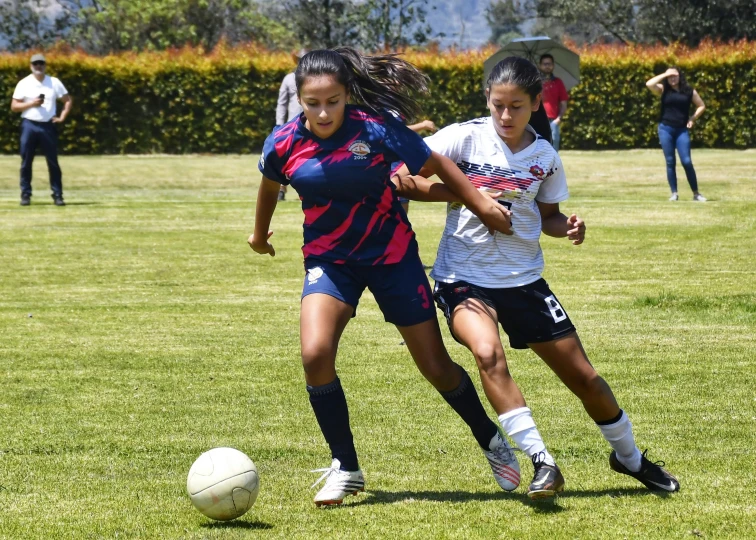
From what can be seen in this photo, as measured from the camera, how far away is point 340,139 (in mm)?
4586

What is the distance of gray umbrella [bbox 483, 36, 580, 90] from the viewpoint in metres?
20.2

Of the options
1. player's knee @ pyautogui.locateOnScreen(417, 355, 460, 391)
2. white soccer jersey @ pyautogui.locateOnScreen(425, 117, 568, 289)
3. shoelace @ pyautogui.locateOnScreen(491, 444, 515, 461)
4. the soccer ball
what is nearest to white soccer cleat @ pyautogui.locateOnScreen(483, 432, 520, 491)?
shoelace @ pyautogui.locateOnScreen(491, 444, 515, 461)

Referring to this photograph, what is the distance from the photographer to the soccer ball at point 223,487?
14.3 ft

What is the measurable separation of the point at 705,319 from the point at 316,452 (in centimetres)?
456

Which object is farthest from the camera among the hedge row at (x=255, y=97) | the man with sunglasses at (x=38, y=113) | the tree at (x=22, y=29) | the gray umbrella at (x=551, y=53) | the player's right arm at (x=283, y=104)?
the tree at (x=22, y=29)

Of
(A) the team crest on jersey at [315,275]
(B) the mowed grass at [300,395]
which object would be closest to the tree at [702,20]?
(B) the mowed grass at [300,395]

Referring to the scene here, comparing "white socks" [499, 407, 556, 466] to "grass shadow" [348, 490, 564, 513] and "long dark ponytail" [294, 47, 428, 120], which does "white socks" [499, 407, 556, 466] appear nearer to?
"grass shadow" [348, 490, 564, 513]

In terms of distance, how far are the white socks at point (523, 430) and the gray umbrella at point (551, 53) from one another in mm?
15089

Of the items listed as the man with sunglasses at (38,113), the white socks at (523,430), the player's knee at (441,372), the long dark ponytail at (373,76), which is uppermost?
the long dark ponytail at (373,76)

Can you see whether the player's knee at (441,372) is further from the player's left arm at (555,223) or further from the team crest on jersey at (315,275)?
the player's left arm at (555,223)

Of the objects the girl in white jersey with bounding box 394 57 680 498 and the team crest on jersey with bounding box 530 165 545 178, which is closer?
the girl in white jersey with bounding box 394 57 680 498

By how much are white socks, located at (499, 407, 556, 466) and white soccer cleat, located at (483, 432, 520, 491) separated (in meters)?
0.25

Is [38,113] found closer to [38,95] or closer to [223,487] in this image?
[38,95]

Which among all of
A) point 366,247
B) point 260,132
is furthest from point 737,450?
point 260,132
